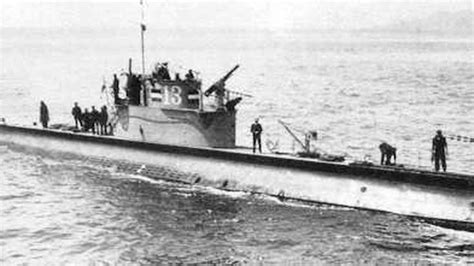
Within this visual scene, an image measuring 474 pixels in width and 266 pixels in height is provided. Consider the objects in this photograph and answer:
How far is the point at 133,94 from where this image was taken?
30328mm

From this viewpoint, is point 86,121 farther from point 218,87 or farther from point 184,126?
point 218,87

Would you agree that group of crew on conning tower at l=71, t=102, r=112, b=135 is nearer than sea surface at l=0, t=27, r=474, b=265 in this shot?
No

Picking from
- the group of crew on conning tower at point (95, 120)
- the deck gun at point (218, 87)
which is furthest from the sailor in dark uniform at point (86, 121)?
the deck gun at point (218, 87)

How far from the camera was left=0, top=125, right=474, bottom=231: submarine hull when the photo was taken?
72.2 feet

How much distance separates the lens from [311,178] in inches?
987

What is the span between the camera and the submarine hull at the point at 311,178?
22000 millimetres

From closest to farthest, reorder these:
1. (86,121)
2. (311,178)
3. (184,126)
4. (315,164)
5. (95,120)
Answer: (315,164) < (311,178) < (184,126) < (95,120) < (86,121)

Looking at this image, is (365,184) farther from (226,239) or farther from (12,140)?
(12,140)

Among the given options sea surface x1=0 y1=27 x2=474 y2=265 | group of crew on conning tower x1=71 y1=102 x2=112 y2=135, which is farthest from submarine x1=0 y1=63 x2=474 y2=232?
sea surface x1=0 y1=27 x2=474 y2=265

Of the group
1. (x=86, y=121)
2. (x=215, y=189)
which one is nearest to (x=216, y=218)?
(x=215, y=189)

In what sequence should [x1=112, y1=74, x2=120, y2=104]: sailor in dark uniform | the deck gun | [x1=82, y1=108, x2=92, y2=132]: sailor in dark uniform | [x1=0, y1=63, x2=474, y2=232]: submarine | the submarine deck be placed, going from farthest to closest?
1. [x1=82, y1=108, x2=92, y2=132]: sailor in dark uniform
2. [x1=112, y1=74, x2=120, y2=104]: sailor in dark uniform
3. the deck gun
4. [x1=0, y1=63, x2=474, y2=232]: submarine
5. the submarine deck

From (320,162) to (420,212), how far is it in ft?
13.5

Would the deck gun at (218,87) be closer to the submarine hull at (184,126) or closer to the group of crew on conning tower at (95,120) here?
the submarine hull at (184,126)

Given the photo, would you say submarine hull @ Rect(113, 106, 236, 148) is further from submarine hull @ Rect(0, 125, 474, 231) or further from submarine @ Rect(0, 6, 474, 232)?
submarine hull @ Rect(0, 125, 474, 231)
